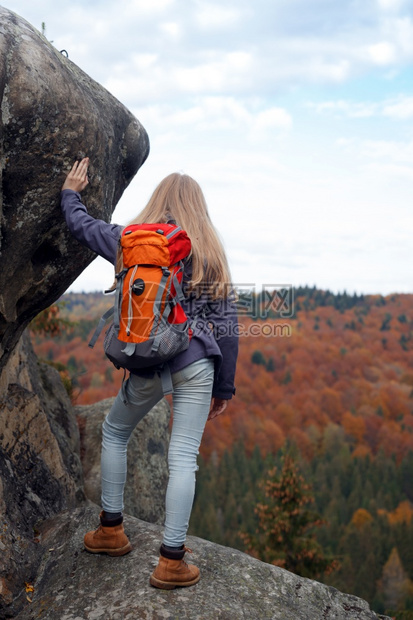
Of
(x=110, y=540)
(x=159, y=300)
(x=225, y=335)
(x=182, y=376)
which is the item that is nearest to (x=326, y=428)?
(x=110, y=540)

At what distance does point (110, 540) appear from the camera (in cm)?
474

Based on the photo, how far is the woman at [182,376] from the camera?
4.20 meters

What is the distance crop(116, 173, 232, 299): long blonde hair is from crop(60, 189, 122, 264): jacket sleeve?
0.74 ft

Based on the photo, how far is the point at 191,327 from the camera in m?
4.27

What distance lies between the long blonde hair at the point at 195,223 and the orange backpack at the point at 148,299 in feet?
0.68

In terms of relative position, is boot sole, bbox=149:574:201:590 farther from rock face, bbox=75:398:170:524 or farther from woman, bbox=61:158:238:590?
rock face, bbox=75:398:170:524

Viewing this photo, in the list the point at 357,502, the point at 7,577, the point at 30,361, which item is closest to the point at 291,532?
the point at 30,361

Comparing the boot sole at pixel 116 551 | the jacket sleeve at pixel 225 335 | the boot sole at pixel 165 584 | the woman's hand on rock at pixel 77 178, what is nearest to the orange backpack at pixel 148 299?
the jacket sleeve at pixel 225 335

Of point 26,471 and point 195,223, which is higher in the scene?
point 195,223

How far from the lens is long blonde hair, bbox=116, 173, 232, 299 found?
432cm

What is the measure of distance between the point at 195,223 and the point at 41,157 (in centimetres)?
143

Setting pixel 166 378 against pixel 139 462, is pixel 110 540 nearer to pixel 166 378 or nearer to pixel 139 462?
pixel 166 378

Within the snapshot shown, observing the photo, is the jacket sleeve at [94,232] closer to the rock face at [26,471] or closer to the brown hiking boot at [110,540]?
the brown hiking boot at [110,540]

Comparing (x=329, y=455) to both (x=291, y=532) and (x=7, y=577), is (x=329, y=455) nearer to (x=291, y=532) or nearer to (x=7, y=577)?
(x=291, y=532)
